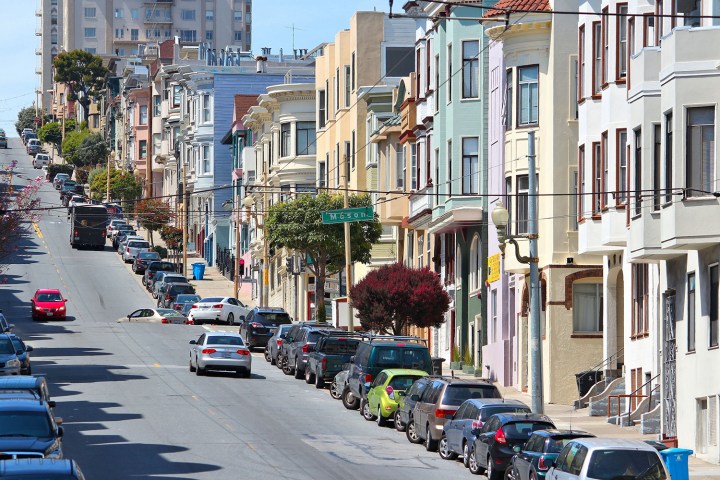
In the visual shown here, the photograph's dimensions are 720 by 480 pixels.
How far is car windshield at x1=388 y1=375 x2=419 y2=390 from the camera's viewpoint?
38.7 meters

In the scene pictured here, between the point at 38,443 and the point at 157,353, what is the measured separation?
3235cm

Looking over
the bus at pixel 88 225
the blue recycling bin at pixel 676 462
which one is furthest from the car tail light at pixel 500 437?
the bus at pixel 88 225

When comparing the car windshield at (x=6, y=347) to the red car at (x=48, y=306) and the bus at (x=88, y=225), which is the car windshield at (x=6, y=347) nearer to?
the red car at (x=48, y=306)

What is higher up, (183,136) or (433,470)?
(183,136)

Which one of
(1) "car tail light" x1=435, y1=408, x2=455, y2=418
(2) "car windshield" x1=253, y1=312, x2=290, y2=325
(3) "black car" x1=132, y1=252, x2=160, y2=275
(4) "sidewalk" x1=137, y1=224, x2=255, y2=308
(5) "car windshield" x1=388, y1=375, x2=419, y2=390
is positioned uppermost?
(3) "black car" x1=132, y1=252, x2=160, y2=275

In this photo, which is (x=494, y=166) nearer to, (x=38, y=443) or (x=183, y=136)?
(x=38, y=443)

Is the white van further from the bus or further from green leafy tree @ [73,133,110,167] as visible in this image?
the bus

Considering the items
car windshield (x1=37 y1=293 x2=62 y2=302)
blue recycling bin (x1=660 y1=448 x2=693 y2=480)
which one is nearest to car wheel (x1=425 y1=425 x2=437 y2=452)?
blue recycling bin (x1=660 y1=448 x2=693 y2=480)

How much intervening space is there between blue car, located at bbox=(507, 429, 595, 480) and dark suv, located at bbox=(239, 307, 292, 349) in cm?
3261

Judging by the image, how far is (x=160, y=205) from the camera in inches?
4906

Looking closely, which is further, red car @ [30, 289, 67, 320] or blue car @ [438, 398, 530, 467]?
red car @ [30, 289, 67, 320]

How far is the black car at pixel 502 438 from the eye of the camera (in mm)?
28828

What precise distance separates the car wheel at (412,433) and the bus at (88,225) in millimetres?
79119

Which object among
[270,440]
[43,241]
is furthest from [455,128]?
[43,241]
